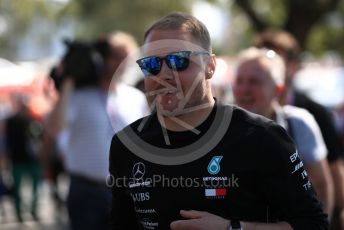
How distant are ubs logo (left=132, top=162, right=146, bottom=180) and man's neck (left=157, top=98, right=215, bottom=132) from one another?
0.17 meters

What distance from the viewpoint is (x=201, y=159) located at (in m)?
2.79

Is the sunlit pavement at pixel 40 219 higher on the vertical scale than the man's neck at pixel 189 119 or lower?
lower

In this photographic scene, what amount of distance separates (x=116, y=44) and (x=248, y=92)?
177 cm

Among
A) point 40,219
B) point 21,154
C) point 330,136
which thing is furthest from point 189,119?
point 40,219

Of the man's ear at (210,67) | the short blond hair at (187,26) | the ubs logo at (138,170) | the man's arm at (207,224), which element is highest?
the short blond hair at (187,26)

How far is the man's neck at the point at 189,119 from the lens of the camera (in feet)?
9.36

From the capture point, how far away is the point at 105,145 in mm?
5590

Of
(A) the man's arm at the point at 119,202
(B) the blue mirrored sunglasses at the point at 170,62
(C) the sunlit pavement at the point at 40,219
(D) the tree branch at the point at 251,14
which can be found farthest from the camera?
(D) the tree branch at the point at 251,14

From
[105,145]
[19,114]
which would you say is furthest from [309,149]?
[19,114]

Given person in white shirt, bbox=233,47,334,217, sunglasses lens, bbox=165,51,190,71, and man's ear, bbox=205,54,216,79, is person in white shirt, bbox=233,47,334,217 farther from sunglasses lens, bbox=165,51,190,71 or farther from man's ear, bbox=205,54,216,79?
sunglasses lens, bbox=165,51,190,71

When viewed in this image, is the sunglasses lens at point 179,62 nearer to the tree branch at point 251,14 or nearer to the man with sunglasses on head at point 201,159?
the man with sunglasses on head at point 201,159

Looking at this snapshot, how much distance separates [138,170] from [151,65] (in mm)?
381

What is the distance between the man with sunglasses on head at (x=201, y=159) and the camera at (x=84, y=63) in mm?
2715

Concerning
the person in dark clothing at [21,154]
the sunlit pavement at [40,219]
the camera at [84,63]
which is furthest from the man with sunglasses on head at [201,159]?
the person in dark clothing at [21,154]
